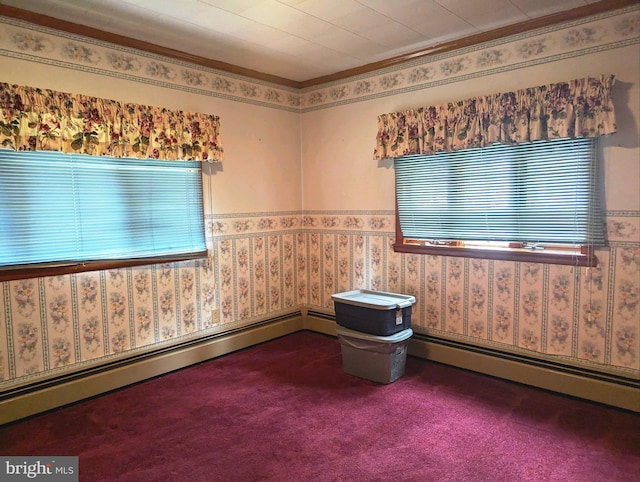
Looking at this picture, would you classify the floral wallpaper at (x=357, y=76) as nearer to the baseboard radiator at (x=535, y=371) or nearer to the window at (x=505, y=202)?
the window at (x=505, y=202)

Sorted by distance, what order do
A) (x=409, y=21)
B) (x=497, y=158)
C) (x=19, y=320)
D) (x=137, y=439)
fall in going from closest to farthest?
1. (x=137, y=439)
2. (x=19, y=320)
3. (x=409, y=21)
4. (x=497, y=158)

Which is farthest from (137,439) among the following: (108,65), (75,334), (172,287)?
(108,65)

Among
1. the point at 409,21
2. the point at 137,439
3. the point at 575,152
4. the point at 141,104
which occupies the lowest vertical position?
the point at 137,439

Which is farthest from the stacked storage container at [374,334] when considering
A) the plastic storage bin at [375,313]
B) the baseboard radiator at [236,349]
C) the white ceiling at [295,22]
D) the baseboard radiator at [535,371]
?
the white ceiling at [295,22]

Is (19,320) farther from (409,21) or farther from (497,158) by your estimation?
(497,158)

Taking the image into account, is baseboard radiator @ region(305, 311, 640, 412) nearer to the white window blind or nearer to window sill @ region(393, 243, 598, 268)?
window sill @ region(393, 243, 598, 268)

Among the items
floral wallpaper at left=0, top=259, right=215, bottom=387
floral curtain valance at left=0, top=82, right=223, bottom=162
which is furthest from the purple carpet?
floral curtain valance at left=0, top=82, right=223, bottom=162

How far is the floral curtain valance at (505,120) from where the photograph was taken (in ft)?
8.79

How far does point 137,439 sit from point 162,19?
2609mm

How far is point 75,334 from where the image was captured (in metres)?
3.00

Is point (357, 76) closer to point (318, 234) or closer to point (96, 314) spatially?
point (318, 234)

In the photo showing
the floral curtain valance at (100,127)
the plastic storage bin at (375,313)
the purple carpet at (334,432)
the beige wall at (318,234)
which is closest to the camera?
the purple carpet at (334,432)

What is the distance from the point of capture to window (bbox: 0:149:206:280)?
8.89 feet

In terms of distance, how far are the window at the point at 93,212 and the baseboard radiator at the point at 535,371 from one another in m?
2.14
